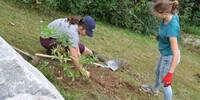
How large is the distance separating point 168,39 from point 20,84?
2130mm

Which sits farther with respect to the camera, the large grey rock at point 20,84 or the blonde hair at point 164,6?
the blonde hair at point 164,6

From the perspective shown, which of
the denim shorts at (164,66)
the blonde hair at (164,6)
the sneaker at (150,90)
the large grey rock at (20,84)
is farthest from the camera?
the sneaker at (150,90)

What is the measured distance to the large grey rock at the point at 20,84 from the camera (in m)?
3.95

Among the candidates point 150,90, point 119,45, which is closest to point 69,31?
point 150,90

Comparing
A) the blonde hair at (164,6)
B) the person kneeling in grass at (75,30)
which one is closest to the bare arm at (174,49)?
the blonde hair at (164,6)

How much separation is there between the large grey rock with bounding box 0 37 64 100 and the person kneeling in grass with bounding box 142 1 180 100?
5.78ft

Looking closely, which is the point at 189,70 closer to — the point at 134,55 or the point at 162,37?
the point at 134,55

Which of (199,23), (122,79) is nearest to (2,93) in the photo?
(122,79)

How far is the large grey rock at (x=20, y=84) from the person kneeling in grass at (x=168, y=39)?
1.76m

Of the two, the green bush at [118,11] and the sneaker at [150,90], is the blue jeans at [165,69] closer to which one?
the sneaker at [150,90]

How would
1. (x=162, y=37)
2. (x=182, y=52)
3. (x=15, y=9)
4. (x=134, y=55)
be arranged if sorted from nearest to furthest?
(x=162, y=37)
(x=134, y=55)
(x=15, y=9)
(x=182, y=52)

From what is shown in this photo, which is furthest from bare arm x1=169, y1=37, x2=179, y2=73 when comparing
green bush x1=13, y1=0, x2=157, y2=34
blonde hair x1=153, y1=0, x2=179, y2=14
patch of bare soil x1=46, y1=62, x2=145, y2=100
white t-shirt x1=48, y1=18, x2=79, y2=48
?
green bush x1=13, y1=0, x2=157, y2=34

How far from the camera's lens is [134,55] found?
8289mm

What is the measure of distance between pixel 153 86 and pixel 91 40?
6.71 feet
